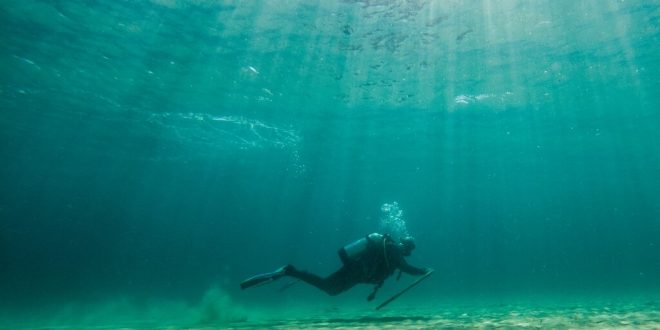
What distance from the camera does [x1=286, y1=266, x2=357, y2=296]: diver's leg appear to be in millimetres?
10391

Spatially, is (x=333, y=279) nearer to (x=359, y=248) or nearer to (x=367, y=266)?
(x=367, y=266)

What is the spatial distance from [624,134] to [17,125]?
5309cm

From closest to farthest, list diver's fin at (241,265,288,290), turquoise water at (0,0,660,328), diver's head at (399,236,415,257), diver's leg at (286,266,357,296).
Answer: diver's fin at (241,265,288,290)
diver's head at (399,236,415,257)
diver's leg at (286,266,357,296)
turquoise water at (0,0,660,328)

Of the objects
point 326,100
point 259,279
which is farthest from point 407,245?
point 326,100

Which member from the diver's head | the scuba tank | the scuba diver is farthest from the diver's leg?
the diver's head

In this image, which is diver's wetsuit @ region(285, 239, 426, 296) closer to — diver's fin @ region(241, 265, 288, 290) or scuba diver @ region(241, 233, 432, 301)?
scuba diver @ region(241, 233, 432, 301)

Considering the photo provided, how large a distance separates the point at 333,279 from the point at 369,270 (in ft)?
3.37

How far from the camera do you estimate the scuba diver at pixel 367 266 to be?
9.79 m

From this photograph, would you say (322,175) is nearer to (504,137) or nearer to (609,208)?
(504,137)

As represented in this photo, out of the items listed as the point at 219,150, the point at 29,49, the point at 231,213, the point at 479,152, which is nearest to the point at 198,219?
the point at 231,213

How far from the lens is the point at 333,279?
34.3 feet

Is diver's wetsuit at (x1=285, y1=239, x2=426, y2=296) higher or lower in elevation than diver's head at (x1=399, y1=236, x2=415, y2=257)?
lower

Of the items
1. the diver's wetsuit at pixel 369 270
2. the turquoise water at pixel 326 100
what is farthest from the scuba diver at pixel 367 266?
the turquoise water at pixel 326 100

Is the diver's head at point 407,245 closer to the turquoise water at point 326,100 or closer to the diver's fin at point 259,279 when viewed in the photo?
the diver's fin at point 259,279
